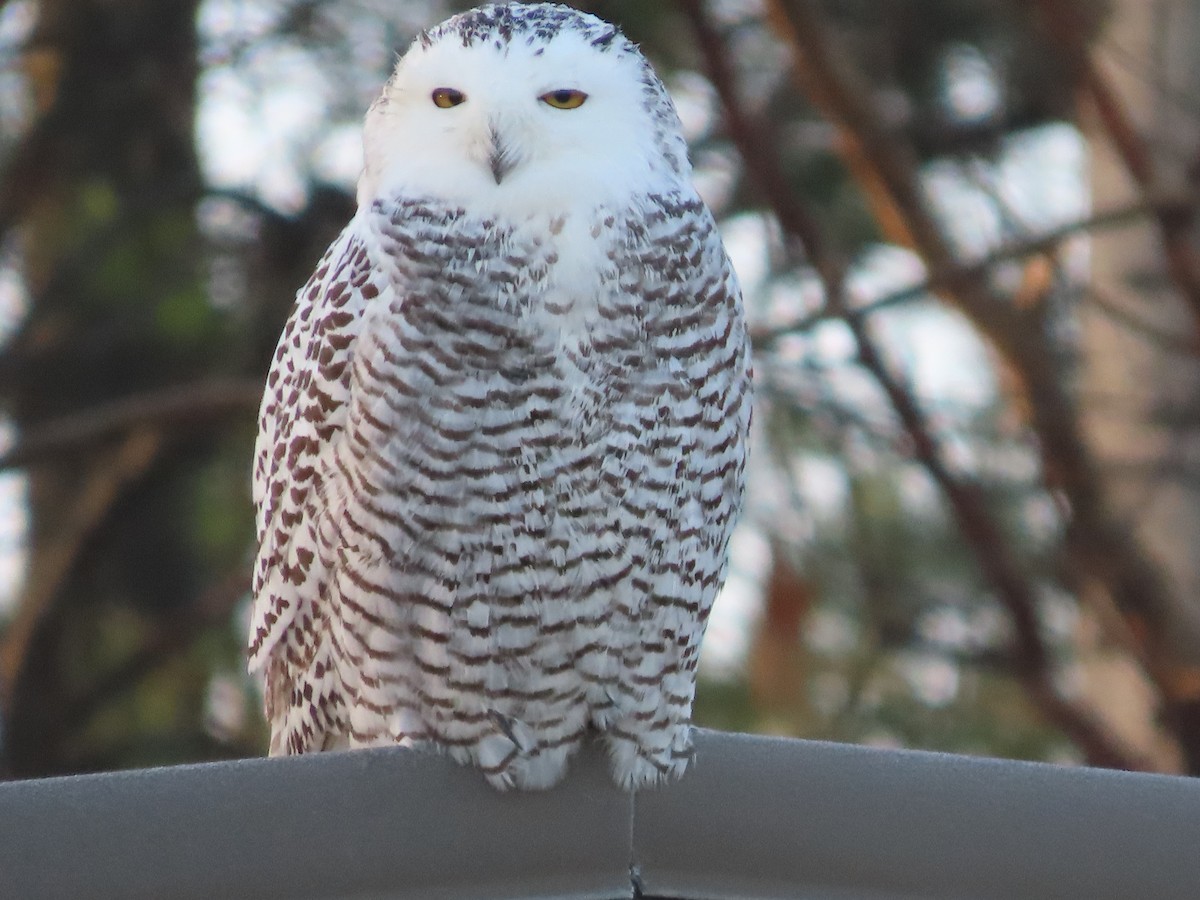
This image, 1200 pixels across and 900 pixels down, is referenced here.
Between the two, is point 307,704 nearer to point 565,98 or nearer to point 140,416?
point 565,98

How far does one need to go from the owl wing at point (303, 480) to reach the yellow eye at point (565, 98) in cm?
33

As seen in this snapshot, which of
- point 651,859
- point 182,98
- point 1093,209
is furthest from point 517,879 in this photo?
point 182,98

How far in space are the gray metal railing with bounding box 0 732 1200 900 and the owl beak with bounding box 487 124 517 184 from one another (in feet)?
2.71

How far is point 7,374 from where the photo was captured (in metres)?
5.28

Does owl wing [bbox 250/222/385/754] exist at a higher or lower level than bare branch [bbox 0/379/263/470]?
lower

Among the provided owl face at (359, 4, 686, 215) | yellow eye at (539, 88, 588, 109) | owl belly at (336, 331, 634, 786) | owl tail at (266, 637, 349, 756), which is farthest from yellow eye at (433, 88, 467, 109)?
owl tail at (266, 637, 349, 756)

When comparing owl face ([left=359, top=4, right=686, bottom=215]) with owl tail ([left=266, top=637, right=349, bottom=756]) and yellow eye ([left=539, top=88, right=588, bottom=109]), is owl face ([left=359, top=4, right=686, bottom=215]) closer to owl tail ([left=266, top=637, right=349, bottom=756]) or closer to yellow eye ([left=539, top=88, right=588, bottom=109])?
yellow eye ([left=539, top=88, right=588, bottom=109])

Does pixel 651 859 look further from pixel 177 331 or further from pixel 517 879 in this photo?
pixel 177 331

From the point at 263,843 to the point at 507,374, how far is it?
0.75 m

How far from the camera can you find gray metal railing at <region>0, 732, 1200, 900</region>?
1893 mm

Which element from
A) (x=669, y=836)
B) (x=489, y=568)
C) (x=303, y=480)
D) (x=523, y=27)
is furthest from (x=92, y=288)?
(x=669, y=836)

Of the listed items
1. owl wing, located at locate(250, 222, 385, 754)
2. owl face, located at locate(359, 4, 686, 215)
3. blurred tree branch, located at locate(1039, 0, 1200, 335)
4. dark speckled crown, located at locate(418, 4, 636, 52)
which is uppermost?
blurred tree branch, located at locate(1039, 0, 1200, 335)

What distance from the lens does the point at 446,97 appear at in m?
2.60

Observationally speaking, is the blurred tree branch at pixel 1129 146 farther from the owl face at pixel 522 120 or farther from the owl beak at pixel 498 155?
the owl beak at pixel 498 155
